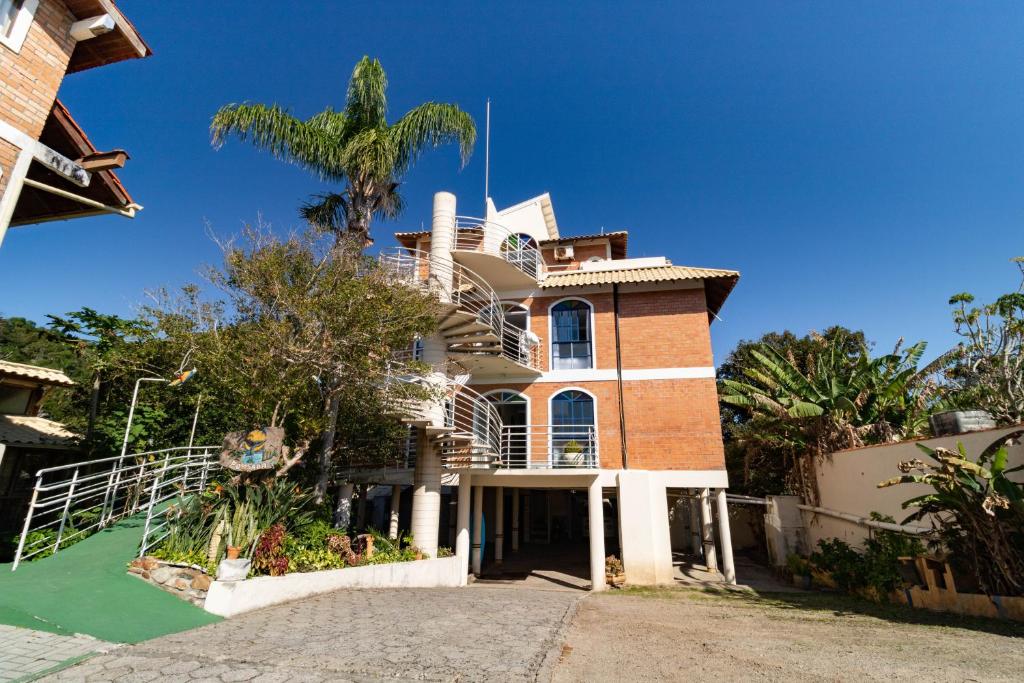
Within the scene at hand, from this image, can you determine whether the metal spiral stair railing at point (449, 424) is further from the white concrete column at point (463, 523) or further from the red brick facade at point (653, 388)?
the red brick facade at point (653, 388)

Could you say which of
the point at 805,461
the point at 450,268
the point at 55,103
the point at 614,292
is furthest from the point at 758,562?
the point at 55,103

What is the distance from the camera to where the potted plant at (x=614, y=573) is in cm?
1220

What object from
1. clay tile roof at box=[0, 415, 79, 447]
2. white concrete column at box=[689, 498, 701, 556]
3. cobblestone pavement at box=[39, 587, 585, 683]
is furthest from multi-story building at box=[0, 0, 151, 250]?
white concrete column at box=[689, 498, 701, 556]

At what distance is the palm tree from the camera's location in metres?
12.5

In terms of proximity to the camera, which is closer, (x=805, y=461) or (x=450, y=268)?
(x=450, y=268)

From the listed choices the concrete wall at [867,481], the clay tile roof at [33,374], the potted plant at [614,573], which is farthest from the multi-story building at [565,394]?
the clay tile roof at [33,374]

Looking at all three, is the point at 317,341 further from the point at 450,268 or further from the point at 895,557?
the point at 895,557

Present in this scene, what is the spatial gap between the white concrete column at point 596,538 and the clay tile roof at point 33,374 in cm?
1515

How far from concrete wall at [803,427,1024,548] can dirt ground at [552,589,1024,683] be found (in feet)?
9.70

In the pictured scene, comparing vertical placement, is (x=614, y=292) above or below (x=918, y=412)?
above

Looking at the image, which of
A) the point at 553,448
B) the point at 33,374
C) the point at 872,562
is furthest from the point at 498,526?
the point at 33,374

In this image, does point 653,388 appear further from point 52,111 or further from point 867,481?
point 52,111

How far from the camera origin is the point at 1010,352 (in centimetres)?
1293

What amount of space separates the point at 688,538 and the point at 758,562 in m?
2.92
